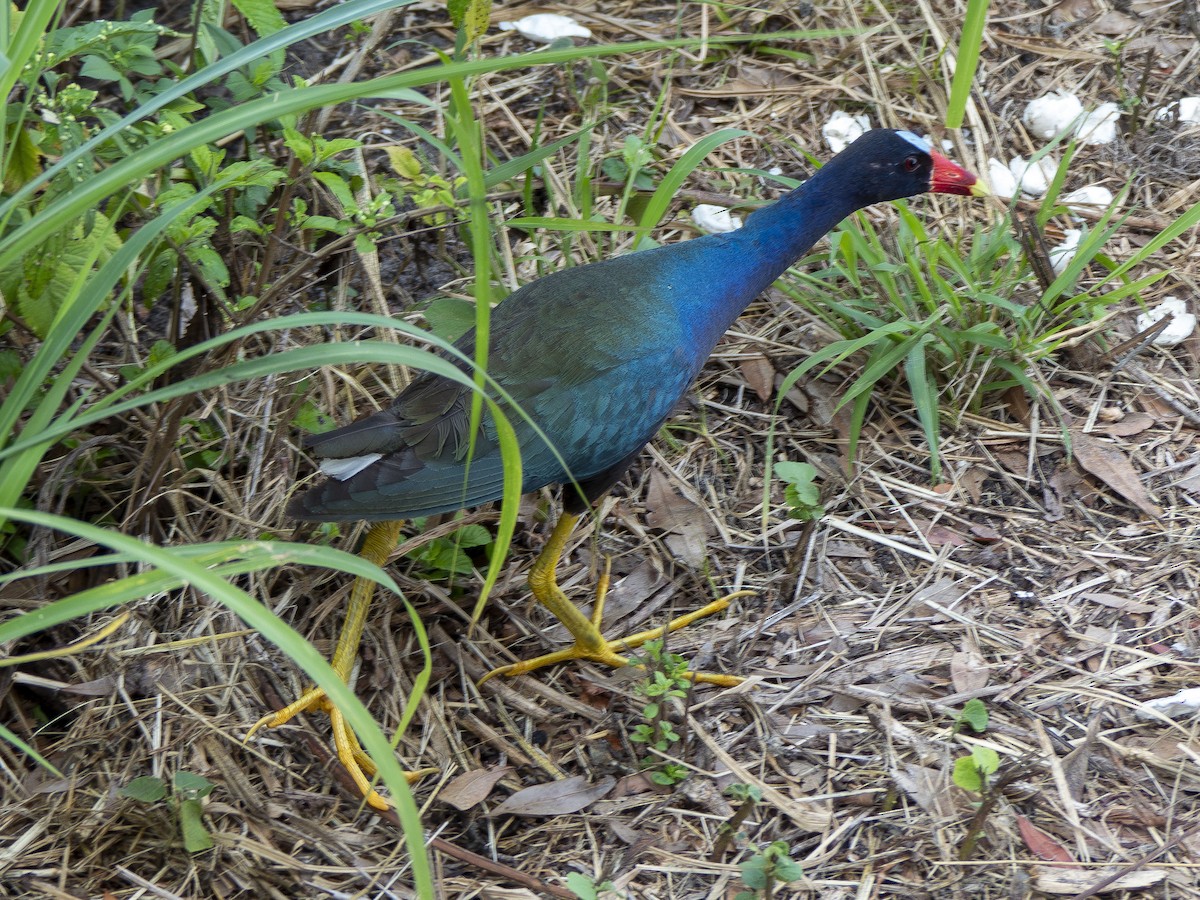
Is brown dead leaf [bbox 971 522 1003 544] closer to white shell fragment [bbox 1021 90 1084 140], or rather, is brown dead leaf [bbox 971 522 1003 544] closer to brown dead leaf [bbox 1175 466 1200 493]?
brown dead leaf [bbox 1175 466 1200 493]

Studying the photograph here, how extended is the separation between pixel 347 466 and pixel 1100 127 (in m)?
2.47

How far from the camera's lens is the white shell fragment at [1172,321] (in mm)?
2938

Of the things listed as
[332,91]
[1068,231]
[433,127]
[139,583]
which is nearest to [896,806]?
[139,583]

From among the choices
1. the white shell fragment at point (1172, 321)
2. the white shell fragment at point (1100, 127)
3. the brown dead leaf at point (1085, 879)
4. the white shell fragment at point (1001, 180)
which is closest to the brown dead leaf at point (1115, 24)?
the white shell fragment at point (1100, 127)

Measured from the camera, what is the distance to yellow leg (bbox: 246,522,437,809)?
2268mm

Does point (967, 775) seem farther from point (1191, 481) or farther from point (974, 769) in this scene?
point (1191, 481)

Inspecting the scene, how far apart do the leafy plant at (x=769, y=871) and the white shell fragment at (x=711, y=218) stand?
177 cm

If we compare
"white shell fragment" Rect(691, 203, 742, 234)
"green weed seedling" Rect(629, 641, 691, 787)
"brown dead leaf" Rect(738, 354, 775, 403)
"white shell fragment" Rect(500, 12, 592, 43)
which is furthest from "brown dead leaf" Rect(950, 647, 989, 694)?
"white shell fragment" Rect(500, 12, 592, 43)

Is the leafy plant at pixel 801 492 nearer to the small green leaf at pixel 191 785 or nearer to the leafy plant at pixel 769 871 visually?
the leafy plant at pixel 769 871

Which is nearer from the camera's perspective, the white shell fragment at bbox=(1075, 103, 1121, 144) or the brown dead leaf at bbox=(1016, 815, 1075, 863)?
the brown dead leaf at bbox=(1016, 815, 1075, 863)

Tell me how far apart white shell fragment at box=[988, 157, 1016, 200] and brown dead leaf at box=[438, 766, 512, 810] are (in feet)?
7.07

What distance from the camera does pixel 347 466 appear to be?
2.24 m

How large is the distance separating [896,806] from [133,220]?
2.26 meters

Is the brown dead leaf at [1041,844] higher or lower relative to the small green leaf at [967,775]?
lower
